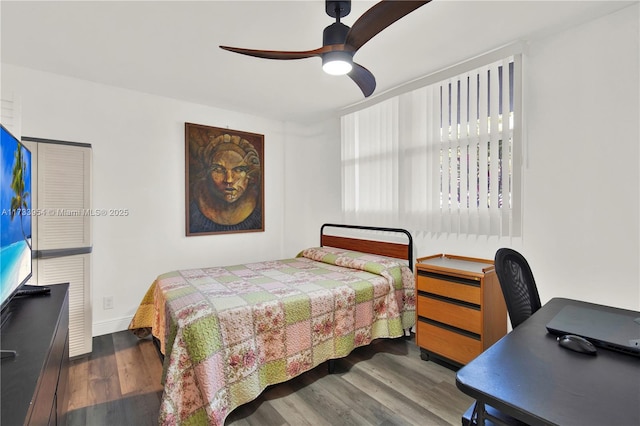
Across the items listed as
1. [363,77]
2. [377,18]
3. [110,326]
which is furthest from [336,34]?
[110,326]

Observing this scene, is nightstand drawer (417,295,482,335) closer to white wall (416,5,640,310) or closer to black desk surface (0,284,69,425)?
white wall (416,5,640,310)

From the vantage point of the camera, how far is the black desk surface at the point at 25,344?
2.62 ft

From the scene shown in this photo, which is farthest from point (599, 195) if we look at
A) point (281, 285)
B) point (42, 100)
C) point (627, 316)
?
point (42, 100)

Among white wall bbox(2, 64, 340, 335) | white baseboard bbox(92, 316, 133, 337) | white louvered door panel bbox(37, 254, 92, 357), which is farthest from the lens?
white baseboard bbox(92, 316, 133, 337)

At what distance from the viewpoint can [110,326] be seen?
300 centimetres

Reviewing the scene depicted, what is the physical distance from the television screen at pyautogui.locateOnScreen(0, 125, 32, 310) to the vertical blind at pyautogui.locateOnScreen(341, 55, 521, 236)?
2861mm

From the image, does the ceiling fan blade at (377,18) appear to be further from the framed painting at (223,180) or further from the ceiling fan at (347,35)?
the framed painting at (223,180)

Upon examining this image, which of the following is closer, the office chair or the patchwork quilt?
the office chair

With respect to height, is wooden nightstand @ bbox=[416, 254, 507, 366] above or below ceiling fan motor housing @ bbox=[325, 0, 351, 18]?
below

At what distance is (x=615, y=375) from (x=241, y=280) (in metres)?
2.31

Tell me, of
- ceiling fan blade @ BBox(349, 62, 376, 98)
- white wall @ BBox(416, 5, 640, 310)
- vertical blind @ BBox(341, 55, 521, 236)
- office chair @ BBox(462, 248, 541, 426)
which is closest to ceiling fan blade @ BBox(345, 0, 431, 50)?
ceiling fan blade @ BBox(349, 62, 376, 98)

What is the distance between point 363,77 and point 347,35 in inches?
17.5

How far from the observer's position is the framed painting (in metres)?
3.47

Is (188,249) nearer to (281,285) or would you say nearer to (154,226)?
(154,226)
